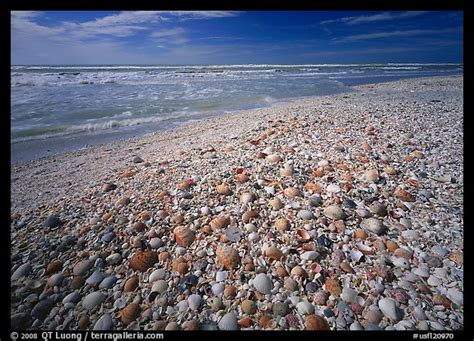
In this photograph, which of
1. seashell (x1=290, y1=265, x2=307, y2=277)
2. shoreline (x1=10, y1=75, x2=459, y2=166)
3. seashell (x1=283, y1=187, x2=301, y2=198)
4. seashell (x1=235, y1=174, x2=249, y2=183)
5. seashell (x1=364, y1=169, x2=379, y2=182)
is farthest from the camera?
shoreline (x1=10, y1=75, x2=459, y2=166)

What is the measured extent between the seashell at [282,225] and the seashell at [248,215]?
0.66 feet

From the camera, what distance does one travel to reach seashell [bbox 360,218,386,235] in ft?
6.13

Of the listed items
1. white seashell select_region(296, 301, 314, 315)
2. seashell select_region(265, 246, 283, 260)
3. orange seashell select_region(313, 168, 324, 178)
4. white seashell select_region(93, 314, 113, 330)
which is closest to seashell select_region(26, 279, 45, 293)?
white seashell select_region(93, 314, 113, 330)

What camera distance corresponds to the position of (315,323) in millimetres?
1330

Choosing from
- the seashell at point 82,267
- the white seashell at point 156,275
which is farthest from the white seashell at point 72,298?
the white seashell at point 156,275

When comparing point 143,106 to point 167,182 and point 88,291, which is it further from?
point 88,291

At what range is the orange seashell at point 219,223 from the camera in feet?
6.49

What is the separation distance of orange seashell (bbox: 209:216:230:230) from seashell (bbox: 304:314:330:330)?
2.97ft

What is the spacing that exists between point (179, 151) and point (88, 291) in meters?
2.35

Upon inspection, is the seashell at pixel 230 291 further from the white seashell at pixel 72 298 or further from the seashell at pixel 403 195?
the seashell at pixel 403 195

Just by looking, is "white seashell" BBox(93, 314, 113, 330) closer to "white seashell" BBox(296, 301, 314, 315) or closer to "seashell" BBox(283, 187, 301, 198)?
"white seashell" BBox(296, 301, 314, 315)

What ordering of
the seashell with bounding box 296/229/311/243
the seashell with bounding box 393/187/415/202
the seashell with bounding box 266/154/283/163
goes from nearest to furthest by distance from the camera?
the seashell with bounding box 296/229/311/243, the seashell with bounding box 393/187/415/202, the seashell with bounding box 266/154/283/163
